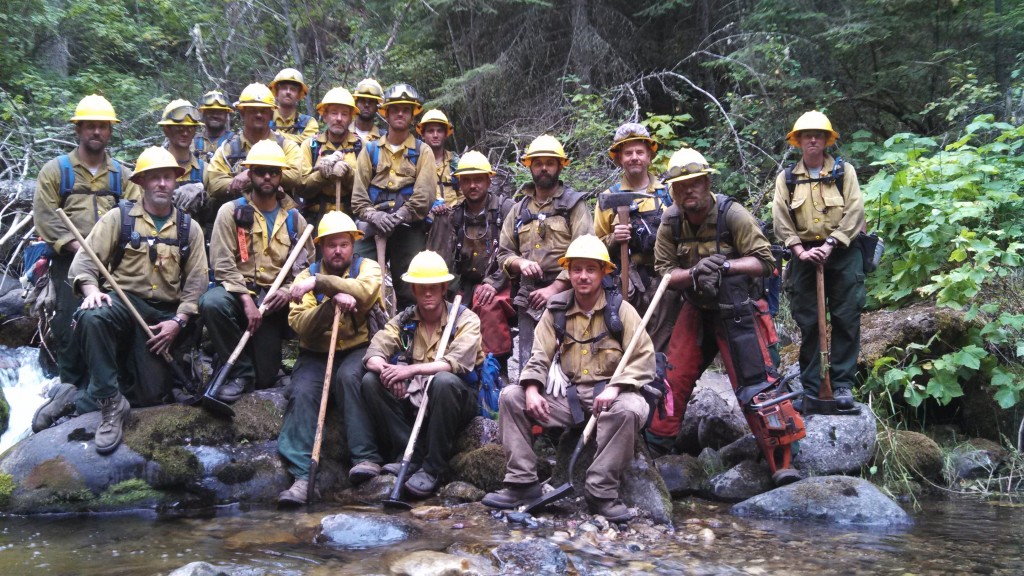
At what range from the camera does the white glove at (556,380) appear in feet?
20.8

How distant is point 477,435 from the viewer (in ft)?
23.3

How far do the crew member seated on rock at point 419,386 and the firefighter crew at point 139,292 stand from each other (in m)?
1.81

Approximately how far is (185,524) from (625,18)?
33.4 feet

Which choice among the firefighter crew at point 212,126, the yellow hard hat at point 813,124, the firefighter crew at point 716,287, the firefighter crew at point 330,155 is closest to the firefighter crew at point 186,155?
the firefighter crew at point 212,126

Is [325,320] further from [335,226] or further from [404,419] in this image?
[404,419]

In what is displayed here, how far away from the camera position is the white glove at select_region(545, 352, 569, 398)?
633cm

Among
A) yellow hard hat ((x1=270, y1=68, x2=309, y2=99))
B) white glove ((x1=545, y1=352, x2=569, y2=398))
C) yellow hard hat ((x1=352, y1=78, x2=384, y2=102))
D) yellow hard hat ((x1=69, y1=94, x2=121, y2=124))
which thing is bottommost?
white glove ((x1=545, y1=352, x2=569, y2=398))

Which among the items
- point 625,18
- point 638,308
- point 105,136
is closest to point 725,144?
point 625,18

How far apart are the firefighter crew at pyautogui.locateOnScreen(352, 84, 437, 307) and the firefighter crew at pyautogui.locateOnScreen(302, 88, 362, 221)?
1.12ft

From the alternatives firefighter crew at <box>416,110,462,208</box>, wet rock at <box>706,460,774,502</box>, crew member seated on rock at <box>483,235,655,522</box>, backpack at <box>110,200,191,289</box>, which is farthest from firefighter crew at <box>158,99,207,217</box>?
wet rock at <box>706,460,774,502</box>

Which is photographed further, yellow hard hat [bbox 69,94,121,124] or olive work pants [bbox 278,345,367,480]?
yellow hard hat [bbox 69,94,121,124]

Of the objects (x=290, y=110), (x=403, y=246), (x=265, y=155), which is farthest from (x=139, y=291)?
(x=290, y=110)

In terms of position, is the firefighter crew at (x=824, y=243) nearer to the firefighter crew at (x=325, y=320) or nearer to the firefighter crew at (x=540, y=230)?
the firefighter crew at (x=540, y=230)

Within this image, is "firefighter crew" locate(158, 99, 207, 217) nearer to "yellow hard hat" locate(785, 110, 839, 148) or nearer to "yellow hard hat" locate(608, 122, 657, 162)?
"yellow hard hat" locate(608, 122, 657, 162)
